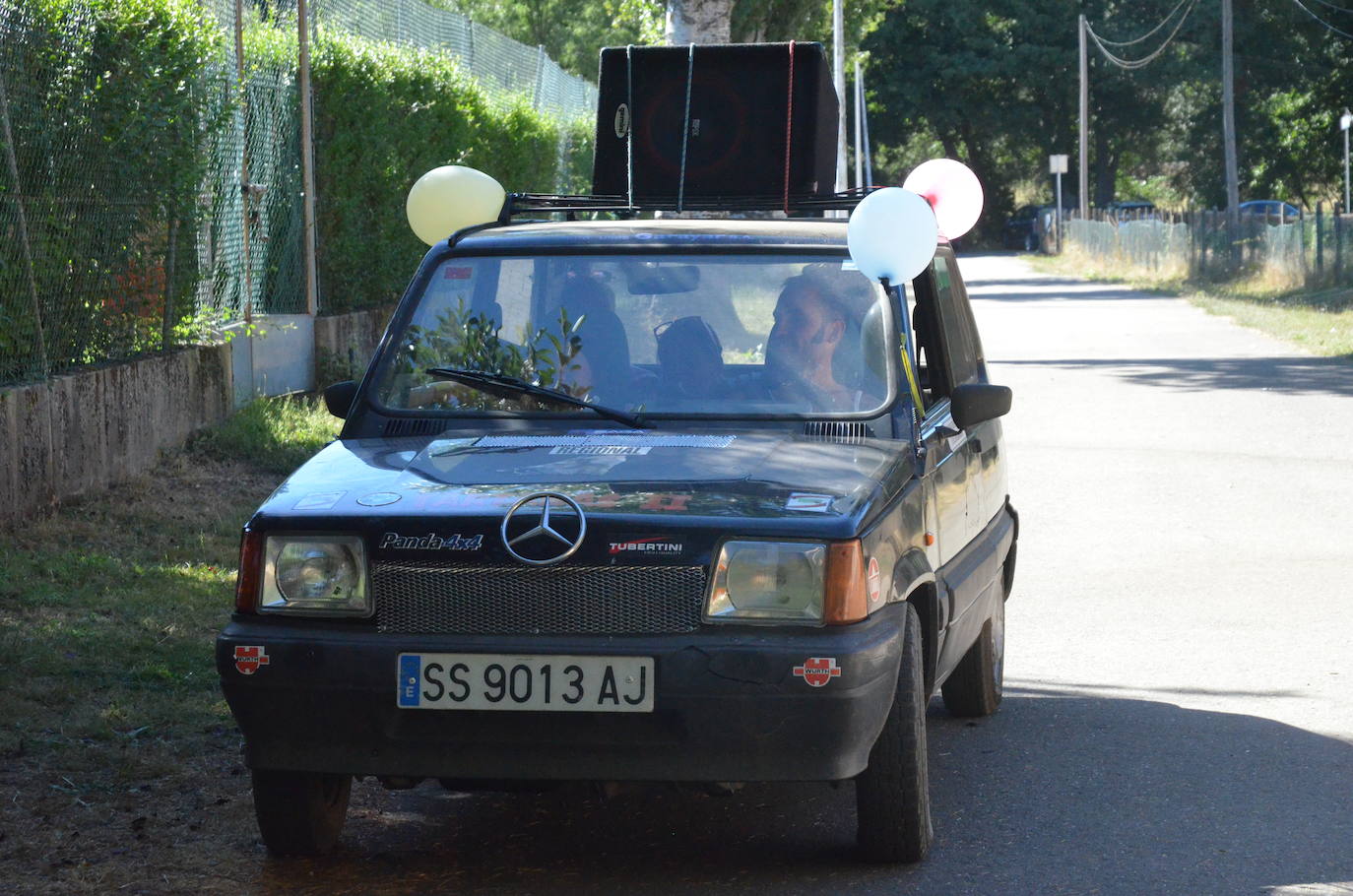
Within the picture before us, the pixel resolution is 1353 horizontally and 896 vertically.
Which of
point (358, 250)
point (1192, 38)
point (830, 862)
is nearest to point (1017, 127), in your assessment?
point (1192, 38)

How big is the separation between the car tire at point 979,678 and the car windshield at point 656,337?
1.32 meters

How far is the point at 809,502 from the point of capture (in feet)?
13.9

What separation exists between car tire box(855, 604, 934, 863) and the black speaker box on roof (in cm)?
293

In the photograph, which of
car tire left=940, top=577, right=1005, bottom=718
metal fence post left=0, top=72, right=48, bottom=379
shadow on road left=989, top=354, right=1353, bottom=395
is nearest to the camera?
car tire left=940, top=577, right=1005, bottom=718

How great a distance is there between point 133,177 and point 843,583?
7.31 metres

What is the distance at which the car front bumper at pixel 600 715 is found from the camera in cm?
405

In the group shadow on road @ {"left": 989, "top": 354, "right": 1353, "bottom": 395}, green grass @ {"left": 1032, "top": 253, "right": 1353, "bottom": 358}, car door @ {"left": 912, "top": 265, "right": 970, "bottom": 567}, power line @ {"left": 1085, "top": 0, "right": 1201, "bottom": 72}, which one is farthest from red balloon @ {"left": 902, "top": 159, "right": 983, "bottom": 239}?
power line @ {"left": 1085, "top": 0, "right": 1201, "bottom": 72}

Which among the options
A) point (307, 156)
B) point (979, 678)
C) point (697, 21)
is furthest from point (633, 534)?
point (697, 21)

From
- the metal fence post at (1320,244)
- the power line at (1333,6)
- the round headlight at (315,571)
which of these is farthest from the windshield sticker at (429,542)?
the power line at (1333,6)

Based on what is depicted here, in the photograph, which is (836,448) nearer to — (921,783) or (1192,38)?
(921,783)

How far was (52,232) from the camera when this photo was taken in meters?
9.41

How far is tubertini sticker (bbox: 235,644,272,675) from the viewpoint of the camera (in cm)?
418

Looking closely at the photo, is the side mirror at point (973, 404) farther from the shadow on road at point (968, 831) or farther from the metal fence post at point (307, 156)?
the metal fence post at point (307, 156)

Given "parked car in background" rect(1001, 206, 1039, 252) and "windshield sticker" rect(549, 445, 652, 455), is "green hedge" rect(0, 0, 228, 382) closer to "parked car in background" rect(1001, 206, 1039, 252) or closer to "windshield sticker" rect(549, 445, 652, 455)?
"windshield sticker" rect(549, 445, 652, 455)
